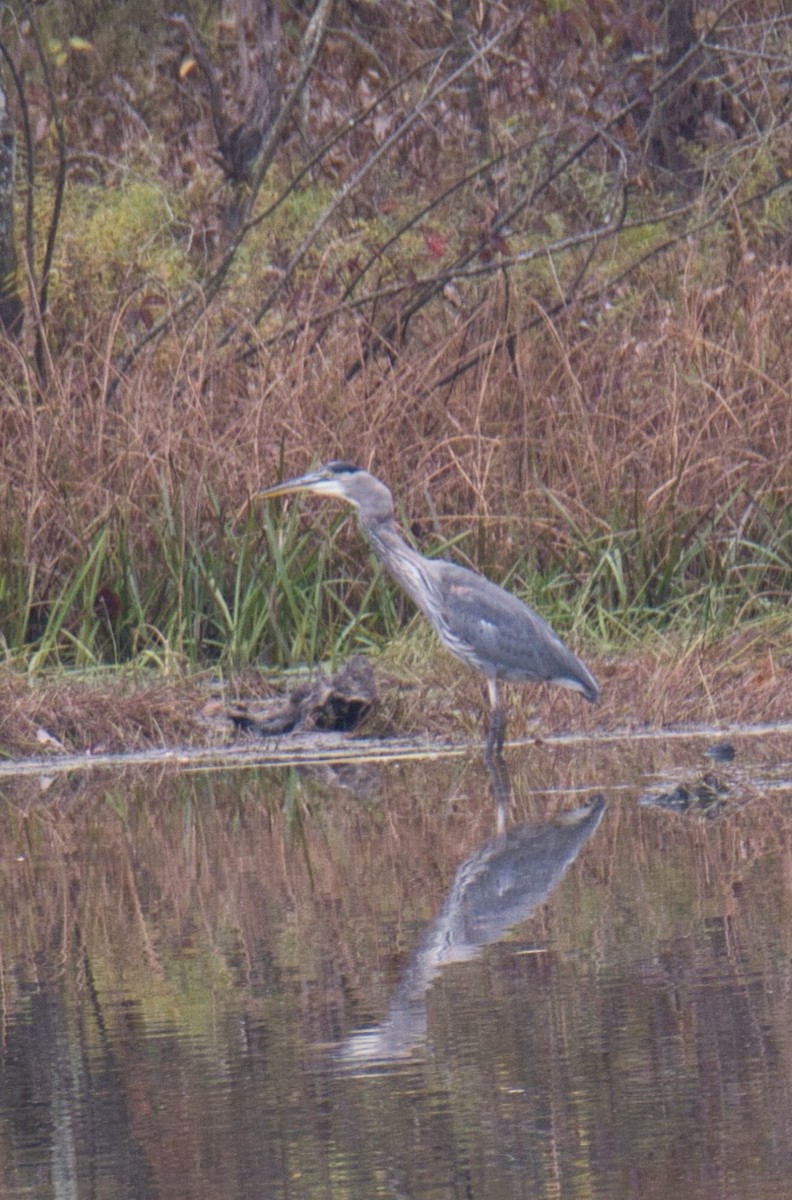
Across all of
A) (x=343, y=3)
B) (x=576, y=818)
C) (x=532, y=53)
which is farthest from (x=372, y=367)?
(x=343, y=3)

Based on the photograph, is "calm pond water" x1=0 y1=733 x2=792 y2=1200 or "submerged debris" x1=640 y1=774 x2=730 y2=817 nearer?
"calm pond water" x1=0 y1=733 x2=792 y2=1200

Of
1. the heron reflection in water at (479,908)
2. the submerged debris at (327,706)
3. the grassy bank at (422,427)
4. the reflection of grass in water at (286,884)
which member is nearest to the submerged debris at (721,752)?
the reflection of grass in water at (286,884)

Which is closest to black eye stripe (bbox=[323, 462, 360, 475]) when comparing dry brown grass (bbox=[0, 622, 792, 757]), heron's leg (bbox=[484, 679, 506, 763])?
dry brown grass (bbox=[0, 622, 792, 757])

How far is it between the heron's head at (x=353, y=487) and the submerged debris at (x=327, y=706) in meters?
0.87

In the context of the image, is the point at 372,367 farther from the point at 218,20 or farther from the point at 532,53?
the point at 218,20

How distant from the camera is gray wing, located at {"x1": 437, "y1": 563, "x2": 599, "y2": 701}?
709 cm

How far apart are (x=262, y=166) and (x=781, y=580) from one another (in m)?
3.34

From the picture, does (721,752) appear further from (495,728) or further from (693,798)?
(693,798)

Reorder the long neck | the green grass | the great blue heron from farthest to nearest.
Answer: the green grass < the long neck < the great blue heron

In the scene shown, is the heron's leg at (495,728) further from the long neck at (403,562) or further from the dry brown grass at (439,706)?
the long neck at (403,562)

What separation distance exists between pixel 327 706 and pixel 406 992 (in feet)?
12.3

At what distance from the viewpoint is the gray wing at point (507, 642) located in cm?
709

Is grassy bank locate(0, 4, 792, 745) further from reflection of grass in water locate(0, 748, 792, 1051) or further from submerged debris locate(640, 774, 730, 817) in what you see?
submerged debris locate(640, 774, 730, 817)

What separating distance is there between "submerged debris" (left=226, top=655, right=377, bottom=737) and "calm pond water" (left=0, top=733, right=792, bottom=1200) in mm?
1166
